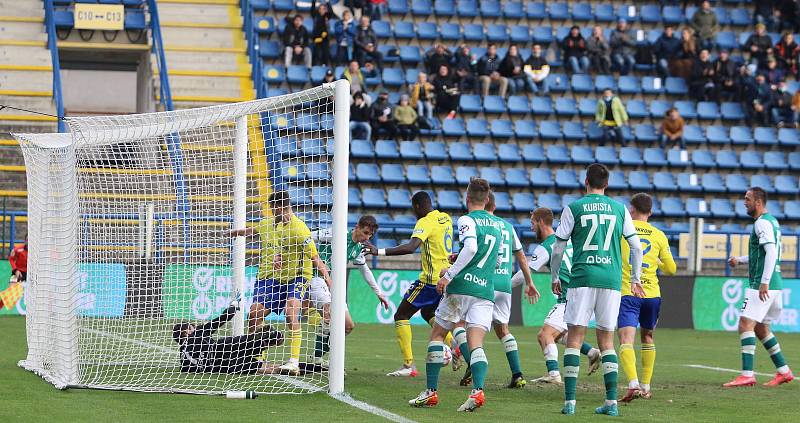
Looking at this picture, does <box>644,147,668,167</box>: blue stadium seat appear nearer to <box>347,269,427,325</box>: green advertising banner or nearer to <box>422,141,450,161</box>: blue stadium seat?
<box>422,141,450,161</box>: blue stadium seat

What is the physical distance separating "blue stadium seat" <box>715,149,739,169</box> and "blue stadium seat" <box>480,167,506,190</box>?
5403 millimetres

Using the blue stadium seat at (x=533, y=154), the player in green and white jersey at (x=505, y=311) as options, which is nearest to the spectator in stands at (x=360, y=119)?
the blue stadium seat at (x=533, y=154)

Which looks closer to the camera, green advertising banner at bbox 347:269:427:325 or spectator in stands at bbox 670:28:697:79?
green advertising banner at bbox 347:269:427:325

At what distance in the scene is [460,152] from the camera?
27.3 meters

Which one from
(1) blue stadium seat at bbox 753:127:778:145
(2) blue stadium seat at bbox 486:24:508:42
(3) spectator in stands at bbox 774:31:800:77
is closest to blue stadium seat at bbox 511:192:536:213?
(2) blue stadium seat at bbox 486:24:508:42

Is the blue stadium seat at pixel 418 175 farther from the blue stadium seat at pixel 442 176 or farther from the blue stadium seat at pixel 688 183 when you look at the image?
the blue stadium seat at pixel 688 183

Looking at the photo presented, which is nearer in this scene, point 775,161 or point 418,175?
point 418,175

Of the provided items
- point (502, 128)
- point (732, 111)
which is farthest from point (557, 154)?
point (732, 111)

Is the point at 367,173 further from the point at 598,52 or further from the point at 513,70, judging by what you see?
the point at 598,52

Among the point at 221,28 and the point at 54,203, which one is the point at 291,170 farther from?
the point at 221,28

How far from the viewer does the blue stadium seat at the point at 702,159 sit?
2849 cm

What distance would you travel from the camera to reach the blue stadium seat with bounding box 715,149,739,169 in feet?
94.0

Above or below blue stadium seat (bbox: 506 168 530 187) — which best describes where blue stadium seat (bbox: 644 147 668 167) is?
above

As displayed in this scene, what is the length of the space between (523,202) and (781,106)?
7.45m
